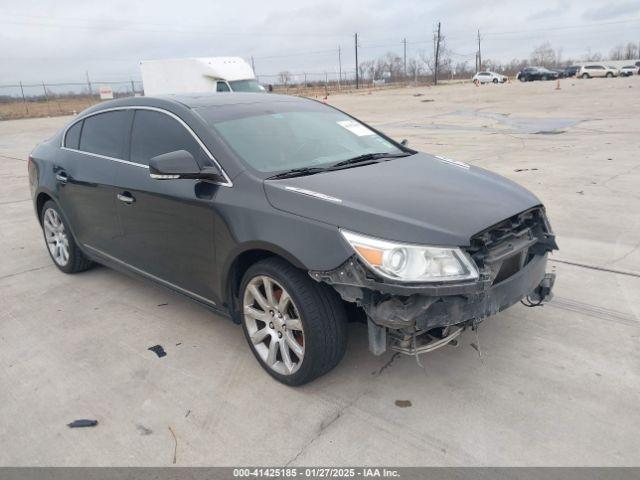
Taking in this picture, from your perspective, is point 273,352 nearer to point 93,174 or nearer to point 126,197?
point 126,197

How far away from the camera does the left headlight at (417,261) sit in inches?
99.4

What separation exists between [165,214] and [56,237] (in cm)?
216

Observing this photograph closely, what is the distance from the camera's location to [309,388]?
3.03m

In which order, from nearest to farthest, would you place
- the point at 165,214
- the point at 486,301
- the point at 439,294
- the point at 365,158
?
the point at 439,294 → the point at 486,301 → the point at 165,214 → the point at 365,158

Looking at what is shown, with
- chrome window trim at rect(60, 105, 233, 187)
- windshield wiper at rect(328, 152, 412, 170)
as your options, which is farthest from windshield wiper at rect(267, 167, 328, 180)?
chrome window trim at rect(60, 105, 233, 187)

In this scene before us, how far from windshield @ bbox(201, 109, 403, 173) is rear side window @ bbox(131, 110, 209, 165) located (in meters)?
0.20

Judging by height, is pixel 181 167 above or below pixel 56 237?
above

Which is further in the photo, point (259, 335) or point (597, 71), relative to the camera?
point (597, 71)

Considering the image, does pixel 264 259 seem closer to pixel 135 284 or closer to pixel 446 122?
pixel 135 284

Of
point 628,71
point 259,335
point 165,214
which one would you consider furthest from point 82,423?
point 628,71

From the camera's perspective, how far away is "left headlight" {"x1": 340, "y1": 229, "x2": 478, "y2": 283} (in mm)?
2525

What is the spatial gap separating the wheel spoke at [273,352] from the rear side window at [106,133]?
6.53ft

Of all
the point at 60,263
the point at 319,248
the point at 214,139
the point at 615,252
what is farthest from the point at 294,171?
the point at 615,252

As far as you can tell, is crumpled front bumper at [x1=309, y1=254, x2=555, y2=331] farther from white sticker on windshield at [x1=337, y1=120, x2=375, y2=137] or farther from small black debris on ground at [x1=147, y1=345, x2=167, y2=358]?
white sticker on windshield at [x1=337, y1=120, x2=375, y2=137]
